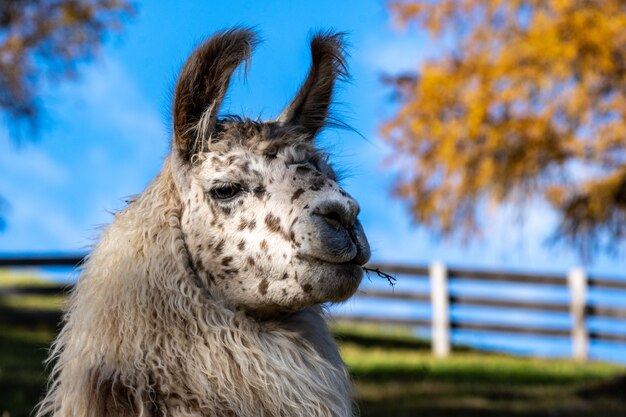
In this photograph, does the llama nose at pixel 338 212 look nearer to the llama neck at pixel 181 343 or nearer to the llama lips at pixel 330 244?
the llama lips at pixel 330 244

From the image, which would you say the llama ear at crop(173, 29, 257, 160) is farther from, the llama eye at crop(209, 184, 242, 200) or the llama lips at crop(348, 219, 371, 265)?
the llama lips at crop(348, 219, 371, 265)

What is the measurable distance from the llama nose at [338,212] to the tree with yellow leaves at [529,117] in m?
13.0

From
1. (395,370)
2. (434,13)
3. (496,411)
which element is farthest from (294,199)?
(434,13)

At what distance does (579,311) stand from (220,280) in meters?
15.0

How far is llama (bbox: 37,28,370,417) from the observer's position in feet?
10.5

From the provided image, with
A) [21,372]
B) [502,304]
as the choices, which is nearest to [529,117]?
[502,304]

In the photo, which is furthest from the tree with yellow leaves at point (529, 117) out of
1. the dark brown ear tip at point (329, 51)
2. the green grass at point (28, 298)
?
the dark brown ear tip at point (329, 51)

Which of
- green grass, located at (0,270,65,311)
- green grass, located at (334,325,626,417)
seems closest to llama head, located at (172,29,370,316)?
green grass, located at (334,325,626,417)

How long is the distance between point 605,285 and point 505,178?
11.2 feet

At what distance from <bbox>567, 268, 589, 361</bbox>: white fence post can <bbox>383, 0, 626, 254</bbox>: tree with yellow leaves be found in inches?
35.7

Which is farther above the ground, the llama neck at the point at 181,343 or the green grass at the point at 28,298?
the green grass at the point at 28,298

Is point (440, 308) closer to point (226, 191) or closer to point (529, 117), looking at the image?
point (529, 117)

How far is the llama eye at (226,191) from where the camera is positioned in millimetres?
3359

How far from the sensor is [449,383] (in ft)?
37.6
